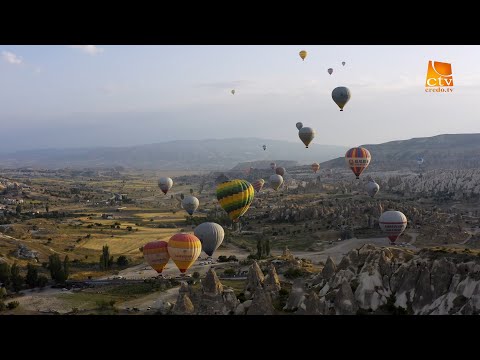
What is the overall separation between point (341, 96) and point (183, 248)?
32141 millimetres

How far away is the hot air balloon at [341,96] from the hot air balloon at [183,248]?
30.3 m

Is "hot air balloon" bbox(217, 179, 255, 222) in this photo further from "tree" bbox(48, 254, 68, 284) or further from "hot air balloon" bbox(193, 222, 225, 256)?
"tree" bbox(48, 254, 68, 284)

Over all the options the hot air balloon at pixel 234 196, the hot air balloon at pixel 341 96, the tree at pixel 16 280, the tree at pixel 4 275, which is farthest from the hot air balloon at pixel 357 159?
the tree at pixel 4 275

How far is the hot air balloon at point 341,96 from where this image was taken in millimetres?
59281

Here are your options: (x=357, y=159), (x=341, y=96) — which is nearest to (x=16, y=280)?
(x=341, y=96)

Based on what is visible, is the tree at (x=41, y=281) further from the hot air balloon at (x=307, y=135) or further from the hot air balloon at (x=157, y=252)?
the hot air balloon at (x=307, y=135)

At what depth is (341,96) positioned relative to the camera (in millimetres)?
59344

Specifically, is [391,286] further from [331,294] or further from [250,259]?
[250,259]

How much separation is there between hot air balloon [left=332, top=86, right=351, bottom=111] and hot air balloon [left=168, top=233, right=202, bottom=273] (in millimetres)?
30339

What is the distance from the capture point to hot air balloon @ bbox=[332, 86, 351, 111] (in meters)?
59.3

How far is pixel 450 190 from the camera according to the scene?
332ft
